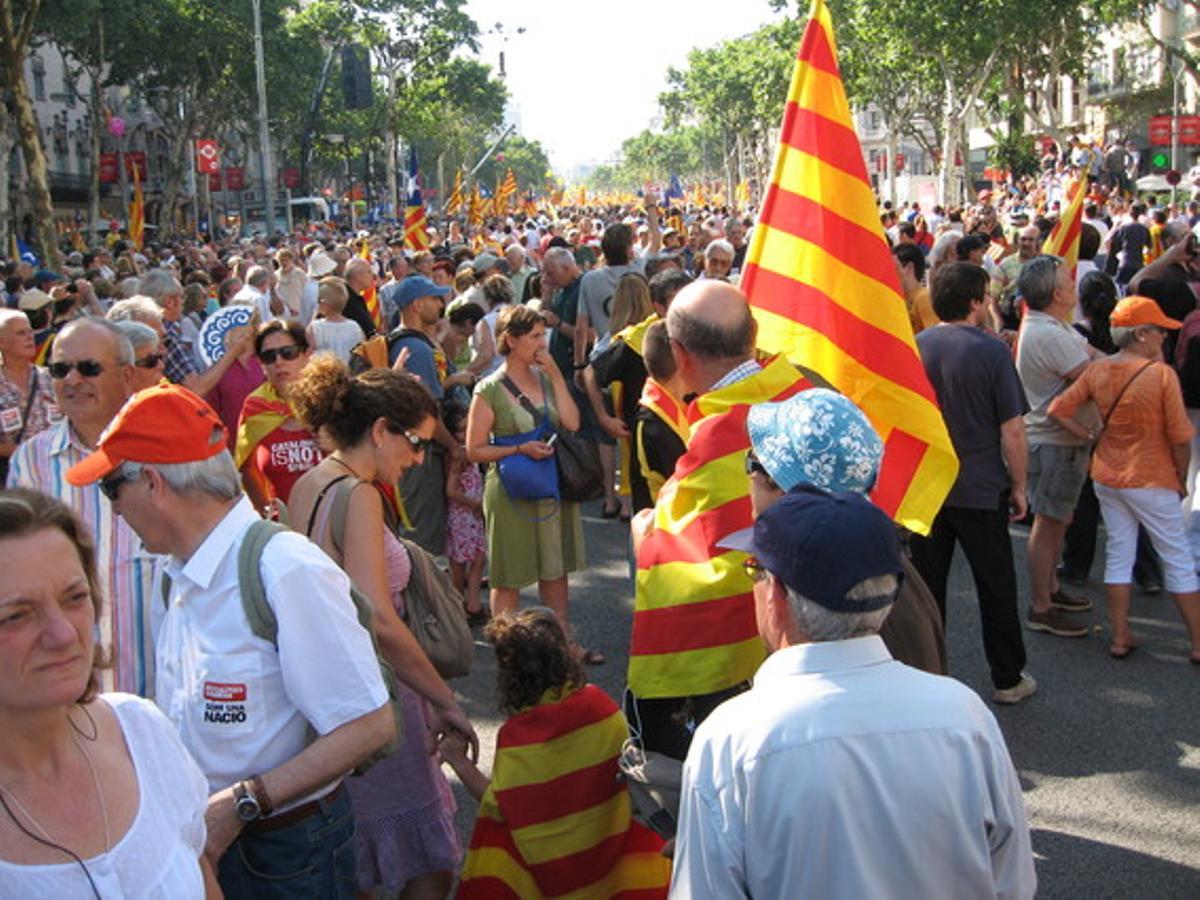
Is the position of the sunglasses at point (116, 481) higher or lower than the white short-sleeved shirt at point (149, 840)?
higher

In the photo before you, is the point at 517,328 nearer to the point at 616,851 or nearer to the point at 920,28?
the point at 616,851

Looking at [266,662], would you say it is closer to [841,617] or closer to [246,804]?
[246,804]

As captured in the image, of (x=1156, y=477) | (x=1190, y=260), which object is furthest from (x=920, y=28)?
(x=1156, y=477)

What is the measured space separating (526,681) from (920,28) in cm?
4380

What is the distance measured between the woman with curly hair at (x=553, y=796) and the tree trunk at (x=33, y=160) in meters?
19.0

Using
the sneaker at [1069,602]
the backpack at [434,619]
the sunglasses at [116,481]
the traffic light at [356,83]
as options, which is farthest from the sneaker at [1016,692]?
the traffic light at [356,83]

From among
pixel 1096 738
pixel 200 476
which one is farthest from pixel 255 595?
pixel 1096 738

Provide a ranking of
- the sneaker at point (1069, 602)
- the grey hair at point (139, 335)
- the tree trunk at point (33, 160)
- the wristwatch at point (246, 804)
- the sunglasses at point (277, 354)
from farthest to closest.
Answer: the tree trunk at point (33, 160) < the sneaker at point (1069, 602) < the sunglasses at point (277, 354) < the grey hair at point (139, 335) < the wristwatch at point (246, 804)

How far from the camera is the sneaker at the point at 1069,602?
24.2 ft

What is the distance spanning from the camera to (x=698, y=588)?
3393 mm

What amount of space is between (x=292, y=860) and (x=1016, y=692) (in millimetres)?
4146

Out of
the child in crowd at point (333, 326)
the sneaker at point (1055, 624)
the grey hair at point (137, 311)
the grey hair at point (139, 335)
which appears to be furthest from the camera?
the child in crowd at point (333, 326)

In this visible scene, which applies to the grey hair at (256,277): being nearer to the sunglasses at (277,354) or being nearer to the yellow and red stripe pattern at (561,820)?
the sunglasses at (277,354)

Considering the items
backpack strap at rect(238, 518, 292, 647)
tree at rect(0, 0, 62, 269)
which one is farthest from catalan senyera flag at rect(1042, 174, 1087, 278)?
tree at rect(0, 0, 62, 269)
